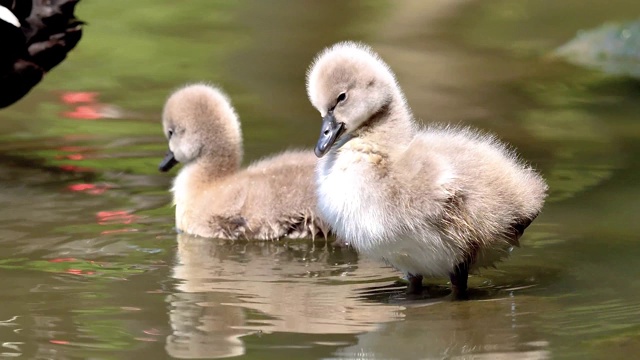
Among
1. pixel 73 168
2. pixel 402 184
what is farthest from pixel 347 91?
pixel 73 168

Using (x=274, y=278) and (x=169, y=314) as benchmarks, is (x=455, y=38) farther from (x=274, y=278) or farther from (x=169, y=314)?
(x=169, y=314)

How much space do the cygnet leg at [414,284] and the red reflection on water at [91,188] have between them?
2.27m

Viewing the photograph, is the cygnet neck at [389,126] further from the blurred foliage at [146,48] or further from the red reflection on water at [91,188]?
the blurred foliage at [146,48]

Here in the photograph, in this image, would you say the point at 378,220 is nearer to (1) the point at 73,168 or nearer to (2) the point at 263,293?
(2) the point at 263,293

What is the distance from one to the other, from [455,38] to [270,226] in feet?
15.5

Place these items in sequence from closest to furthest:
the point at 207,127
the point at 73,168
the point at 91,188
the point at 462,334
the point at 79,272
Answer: the point at 462,334
the point at 79,272
the point at 207,127
the point at 91,188
the point at 73,168

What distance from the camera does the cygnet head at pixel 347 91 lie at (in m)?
4.89

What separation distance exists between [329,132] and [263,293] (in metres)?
0.66

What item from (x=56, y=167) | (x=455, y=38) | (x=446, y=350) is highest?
(x=455, y=38)

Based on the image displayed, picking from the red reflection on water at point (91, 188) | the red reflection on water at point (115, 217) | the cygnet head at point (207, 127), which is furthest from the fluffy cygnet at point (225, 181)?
the red reflection on water at point (91, 188)

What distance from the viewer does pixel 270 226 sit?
6.09 metres

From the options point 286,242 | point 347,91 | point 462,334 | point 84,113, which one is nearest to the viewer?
point 462,334

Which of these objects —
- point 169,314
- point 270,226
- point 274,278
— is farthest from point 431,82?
point 169,314

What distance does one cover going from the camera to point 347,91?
193 inches
